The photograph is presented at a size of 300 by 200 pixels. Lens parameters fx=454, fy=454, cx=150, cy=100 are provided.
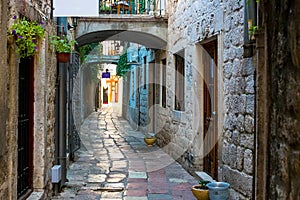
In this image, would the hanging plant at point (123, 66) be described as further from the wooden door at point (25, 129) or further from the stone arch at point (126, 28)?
the wooden door at point (25, 129)

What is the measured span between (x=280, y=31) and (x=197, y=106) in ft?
17.5

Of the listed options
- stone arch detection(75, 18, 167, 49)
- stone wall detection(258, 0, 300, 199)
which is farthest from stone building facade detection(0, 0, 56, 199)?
stone arch detection(75, 18, 167, 49)

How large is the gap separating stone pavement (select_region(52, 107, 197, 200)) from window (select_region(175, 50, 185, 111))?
1145 mm

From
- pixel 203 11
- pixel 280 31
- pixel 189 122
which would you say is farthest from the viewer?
pixel 189 122

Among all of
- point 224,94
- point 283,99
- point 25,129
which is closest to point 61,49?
point 25,129

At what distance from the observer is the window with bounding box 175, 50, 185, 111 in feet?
28.7

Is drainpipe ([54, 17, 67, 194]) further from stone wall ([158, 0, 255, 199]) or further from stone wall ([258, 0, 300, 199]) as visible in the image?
stone wall ([258, 0, 300, 199])

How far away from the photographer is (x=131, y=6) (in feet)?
39.2

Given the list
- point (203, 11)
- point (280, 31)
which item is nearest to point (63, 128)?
point (203, 11)

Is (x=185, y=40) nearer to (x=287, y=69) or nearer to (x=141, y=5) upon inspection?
(x=141, y=5)

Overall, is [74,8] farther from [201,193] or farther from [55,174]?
[201,193]

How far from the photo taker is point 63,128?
6.04m

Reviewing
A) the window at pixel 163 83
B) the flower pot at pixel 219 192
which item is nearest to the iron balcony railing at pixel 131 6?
the window at pixel 163 83

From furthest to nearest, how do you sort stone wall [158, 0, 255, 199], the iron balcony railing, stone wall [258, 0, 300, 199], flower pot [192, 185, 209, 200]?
the iron balcony railing → flower pot [192, 185, 209, 200] → stone wall [158, 0, 255, 199] → stone wall [258, 0, 300, 199]
